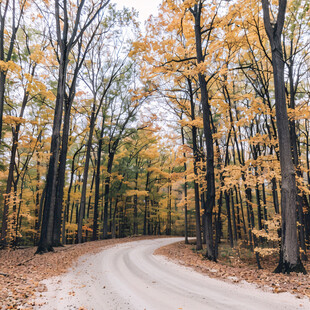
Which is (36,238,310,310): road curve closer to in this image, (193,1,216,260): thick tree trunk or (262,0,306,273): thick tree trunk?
(262,0,306,273): thick tree trunk

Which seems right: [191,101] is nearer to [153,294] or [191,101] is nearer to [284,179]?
[284,179]

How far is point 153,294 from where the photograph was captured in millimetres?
4570

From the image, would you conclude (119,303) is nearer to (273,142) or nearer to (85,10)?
(273,142)

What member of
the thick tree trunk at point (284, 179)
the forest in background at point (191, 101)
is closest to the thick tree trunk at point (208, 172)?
the forest in background at point (191, 101)

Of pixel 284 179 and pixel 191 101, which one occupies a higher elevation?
pixel 191 101

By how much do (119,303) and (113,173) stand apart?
53.6 ft

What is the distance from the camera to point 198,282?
560 centimetres

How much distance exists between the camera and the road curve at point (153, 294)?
3.91 m

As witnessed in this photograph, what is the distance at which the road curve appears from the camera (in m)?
3.91

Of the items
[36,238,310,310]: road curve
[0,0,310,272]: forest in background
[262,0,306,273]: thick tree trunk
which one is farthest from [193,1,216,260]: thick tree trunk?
[36,238,310,310]: road curve

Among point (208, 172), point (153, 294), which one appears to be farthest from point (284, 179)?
point (153, 294)

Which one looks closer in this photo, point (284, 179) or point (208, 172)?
point (284, 179)

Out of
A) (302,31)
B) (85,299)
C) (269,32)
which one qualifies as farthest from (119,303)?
(302,31)

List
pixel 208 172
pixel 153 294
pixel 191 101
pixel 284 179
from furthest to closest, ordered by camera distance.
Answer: pixel 191 101, pixel 208 172, pixel 284 179, pixel 153 294
